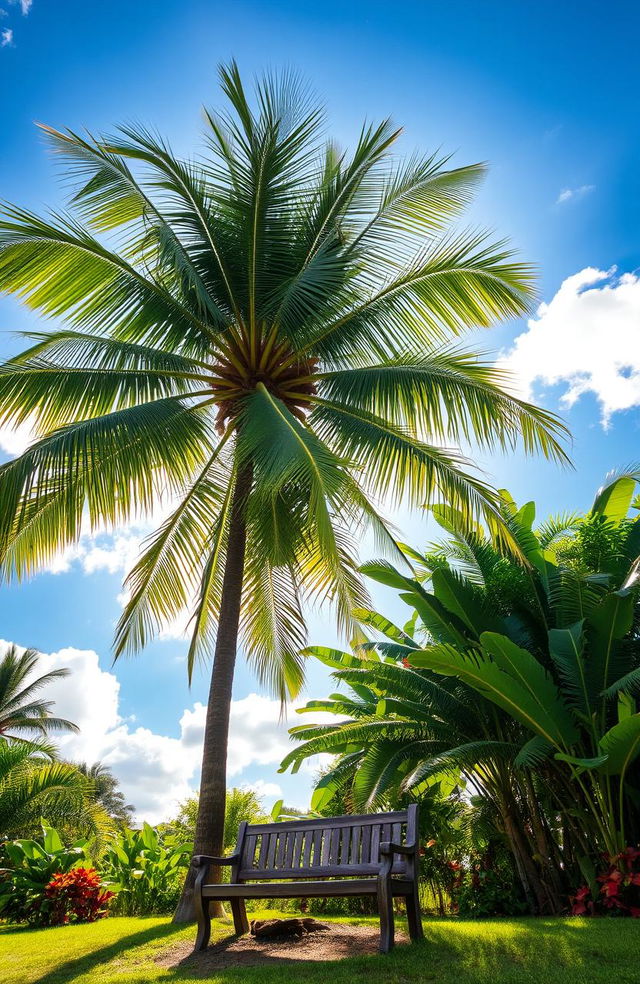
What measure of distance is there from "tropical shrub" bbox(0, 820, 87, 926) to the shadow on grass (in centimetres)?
282

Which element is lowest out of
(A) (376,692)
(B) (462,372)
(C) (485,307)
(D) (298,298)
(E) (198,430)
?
(A) (376,692)

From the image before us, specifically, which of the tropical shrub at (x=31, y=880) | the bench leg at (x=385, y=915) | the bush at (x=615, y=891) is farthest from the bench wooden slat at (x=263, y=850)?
the tropical shrub at (x=31, y=880)

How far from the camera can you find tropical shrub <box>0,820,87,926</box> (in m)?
8.89

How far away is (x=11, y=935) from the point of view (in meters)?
8.09

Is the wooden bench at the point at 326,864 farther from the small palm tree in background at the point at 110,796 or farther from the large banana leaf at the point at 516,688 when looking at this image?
the small palm tree in background at the point at 110,796

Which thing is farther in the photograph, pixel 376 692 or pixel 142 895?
pixel 376 692

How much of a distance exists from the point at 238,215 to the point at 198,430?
123 inches

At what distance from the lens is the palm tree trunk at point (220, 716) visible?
725 cm

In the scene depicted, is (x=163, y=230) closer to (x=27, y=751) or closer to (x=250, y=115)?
(x=250, y=115)

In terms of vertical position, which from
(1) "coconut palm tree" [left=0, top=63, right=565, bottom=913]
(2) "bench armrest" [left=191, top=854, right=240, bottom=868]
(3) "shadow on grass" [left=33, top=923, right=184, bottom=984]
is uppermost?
(1) "coconut palm tree" [left=0, top=63, right=565, bottom=913]

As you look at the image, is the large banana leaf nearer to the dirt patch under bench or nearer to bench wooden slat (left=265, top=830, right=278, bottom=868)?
bench wooden slat (left=265, top=830, right=278, bottom=868)

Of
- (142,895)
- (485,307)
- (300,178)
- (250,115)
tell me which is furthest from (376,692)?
(250,115)

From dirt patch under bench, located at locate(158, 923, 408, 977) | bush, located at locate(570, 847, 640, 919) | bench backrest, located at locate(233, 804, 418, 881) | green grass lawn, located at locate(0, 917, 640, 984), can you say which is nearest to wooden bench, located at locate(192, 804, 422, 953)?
bench backrest, located at locate(233, 804, 418, 881)

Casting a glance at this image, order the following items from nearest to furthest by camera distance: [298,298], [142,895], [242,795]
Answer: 1. [298,298]
2. [142,895]
3. [242,795]
